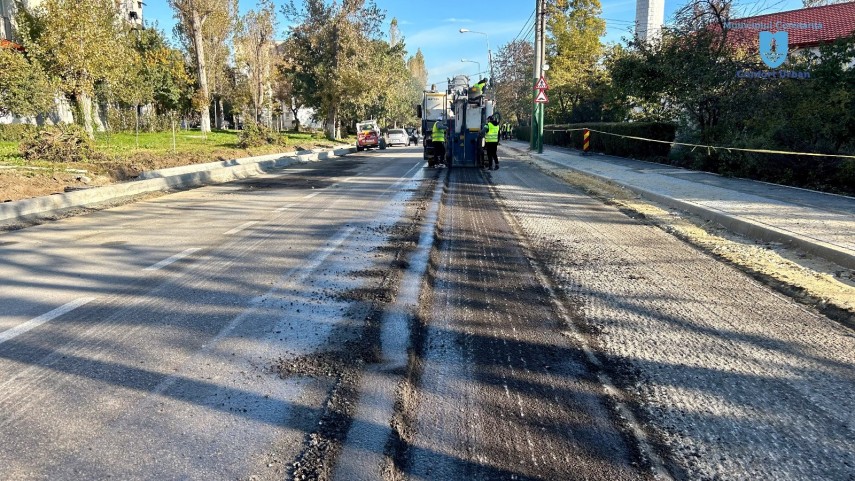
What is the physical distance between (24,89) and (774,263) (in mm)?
25980

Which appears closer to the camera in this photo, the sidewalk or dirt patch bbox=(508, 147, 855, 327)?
dirt patch bbox=(508, 147, 855, 327)

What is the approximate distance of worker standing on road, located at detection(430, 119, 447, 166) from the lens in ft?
66.8

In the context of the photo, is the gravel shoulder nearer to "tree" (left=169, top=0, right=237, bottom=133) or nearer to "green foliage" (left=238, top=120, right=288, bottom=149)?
"green foliage" (left=238, top=120, right=288, bottom=149)

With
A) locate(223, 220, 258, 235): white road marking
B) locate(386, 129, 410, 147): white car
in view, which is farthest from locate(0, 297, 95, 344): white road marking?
locate(386, 129, 410, 147): white car

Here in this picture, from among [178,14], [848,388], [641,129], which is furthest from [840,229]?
[178,14]

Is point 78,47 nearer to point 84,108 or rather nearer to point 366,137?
point 84,108

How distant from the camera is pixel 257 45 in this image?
148 feet

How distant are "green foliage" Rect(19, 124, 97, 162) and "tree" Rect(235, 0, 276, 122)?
23.9m

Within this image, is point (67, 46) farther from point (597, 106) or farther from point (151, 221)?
point (597, 106)

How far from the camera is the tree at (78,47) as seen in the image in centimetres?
2173

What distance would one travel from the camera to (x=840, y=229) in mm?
8008

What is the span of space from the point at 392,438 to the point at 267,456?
625mm

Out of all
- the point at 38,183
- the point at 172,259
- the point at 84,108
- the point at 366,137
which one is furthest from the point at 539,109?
the point at 172,259

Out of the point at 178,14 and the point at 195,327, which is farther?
the point at 178,14
